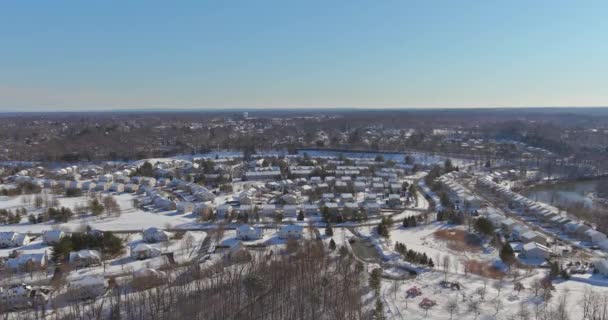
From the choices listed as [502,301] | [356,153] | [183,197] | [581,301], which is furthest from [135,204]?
[356,153]

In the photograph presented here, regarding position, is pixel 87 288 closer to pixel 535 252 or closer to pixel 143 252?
pixel 143 252

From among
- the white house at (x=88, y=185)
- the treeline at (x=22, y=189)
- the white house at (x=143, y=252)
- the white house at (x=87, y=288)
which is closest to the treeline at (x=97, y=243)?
the white house at (x=143, y=252)

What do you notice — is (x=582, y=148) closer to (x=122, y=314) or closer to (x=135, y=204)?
(x=135, y=204)

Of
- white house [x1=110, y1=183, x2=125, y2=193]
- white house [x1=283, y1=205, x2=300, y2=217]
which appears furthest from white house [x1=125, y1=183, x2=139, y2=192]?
white house [x1=283, y1=205, x2=300, y2=217]

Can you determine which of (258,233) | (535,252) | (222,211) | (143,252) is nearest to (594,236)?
(535,252)

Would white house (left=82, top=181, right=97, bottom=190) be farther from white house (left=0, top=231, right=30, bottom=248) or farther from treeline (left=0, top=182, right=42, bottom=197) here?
white house (left=0, top=231, right=30, bottom=248)

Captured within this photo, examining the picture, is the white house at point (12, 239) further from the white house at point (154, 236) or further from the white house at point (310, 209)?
the white house at point (310, 209)

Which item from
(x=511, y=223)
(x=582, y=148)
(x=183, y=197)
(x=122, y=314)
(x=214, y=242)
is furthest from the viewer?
(x=582, y=148)
